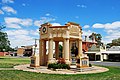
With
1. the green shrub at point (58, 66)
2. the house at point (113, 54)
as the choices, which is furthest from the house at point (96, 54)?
the green shrub at point (58, 66)

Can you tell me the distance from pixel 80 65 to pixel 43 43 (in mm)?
7692

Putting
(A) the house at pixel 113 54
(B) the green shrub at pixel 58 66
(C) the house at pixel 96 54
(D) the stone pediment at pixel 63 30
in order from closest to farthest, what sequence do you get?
1. (B) the green shrub at pixel 58 66
2. (D) the stone pediment at pixel 63 30
3. (A) the house at pixel 113 54
4. (C) the house at pixel 96 54

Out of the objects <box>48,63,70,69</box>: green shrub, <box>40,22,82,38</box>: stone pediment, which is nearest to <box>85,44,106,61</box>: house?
<box>40,22,82,38</box>: stone pediment

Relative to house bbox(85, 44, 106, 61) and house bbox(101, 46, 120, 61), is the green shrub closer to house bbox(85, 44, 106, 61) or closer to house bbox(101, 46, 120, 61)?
house bbox(101, 46, 120, 61)

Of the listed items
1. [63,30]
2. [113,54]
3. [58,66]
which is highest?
[63,30]

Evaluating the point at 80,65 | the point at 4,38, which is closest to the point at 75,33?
the point at 80,65

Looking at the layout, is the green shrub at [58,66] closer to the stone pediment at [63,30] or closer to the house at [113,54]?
the stone pediment at [63,30]

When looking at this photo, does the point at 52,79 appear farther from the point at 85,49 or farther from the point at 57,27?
the point at 85,49

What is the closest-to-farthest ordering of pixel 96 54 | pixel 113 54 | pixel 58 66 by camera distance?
pixel 58 66 → pixel 113 54 → pixel 96 54

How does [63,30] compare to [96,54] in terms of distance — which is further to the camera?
[96,54]

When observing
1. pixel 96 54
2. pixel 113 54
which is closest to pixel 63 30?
pixel 113 54

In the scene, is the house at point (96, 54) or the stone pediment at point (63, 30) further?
the house at point (96, 54)

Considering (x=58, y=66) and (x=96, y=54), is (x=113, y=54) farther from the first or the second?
(x=58, y=66)

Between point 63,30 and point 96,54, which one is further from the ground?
point 63,30
